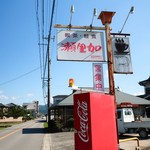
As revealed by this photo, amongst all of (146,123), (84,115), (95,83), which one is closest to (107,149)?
(84,115)

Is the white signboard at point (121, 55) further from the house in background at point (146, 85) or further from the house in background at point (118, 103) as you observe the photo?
the house in background at point (146, 85)

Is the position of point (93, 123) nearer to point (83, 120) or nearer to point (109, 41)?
point (83, 120)

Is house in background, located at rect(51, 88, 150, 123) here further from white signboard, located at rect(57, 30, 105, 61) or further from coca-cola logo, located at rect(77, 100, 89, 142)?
coca-cola logo, located at rect(77, 100, 89, 142)

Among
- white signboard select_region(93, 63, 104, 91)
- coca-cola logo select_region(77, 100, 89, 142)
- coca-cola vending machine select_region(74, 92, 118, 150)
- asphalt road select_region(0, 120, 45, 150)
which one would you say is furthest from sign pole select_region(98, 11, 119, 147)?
asphalt road select_region(0, 120, 45, 150)

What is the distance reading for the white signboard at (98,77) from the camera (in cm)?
1049

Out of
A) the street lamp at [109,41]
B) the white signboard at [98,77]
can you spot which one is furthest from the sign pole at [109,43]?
the white signboard at [98,77]

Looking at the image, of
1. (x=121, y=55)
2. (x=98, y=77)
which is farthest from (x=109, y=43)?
(x=98, y=77)

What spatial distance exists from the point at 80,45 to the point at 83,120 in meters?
4.13

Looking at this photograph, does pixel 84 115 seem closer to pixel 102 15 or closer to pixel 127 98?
pixel 102 15

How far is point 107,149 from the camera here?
7.62m

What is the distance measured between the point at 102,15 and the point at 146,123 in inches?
394

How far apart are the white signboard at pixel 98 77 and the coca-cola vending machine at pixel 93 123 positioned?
2.53m

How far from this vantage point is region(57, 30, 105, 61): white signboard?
10477mm

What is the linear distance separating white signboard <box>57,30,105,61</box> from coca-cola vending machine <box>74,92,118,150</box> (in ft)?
9.93
